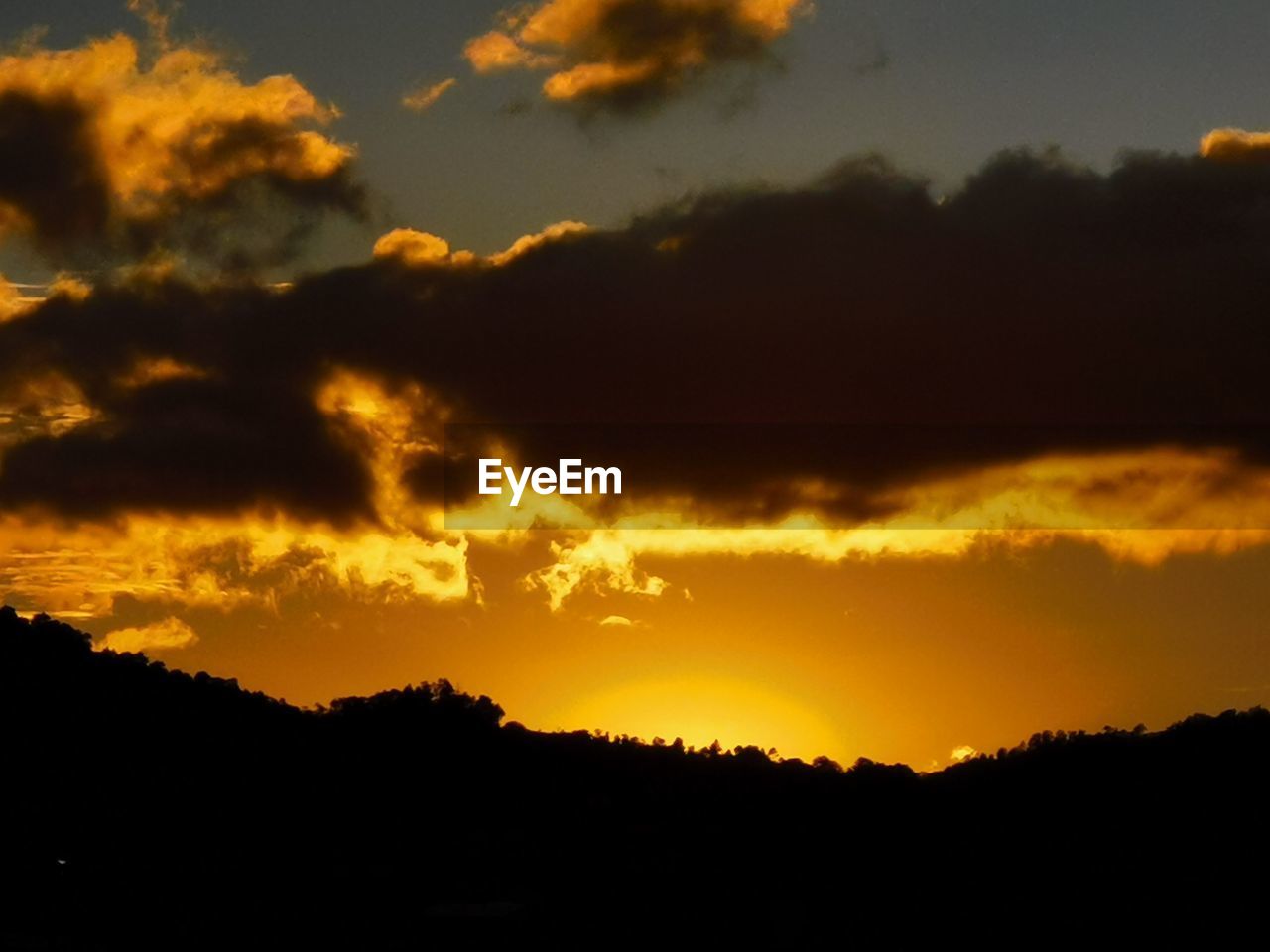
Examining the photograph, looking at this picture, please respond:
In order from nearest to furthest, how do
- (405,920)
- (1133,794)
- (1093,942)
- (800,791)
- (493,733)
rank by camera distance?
(405,920), (1093,942), (1133,794), (800,791), (493,733)

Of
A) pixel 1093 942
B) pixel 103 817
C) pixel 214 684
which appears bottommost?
pixel 1093 942

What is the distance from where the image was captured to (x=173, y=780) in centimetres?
9331

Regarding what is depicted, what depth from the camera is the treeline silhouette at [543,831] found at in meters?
73.4

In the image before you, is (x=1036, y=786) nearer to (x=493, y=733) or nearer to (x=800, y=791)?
(x=800, y=791)

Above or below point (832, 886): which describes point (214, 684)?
above

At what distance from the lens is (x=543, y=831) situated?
306 feet

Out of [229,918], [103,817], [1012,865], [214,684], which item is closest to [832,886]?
[1012,865]

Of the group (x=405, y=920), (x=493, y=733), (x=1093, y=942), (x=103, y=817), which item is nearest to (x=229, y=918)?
(x=405, y=920)

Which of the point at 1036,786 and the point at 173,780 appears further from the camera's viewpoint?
the point at 1036,786

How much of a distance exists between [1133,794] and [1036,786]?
5.52m

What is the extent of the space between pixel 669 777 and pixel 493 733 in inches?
528

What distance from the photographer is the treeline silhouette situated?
73.4 meters

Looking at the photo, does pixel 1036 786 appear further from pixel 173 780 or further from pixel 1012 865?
pixel 173 780

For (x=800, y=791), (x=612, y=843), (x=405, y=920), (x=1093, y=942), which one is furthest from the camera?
(x=800, y=791)
